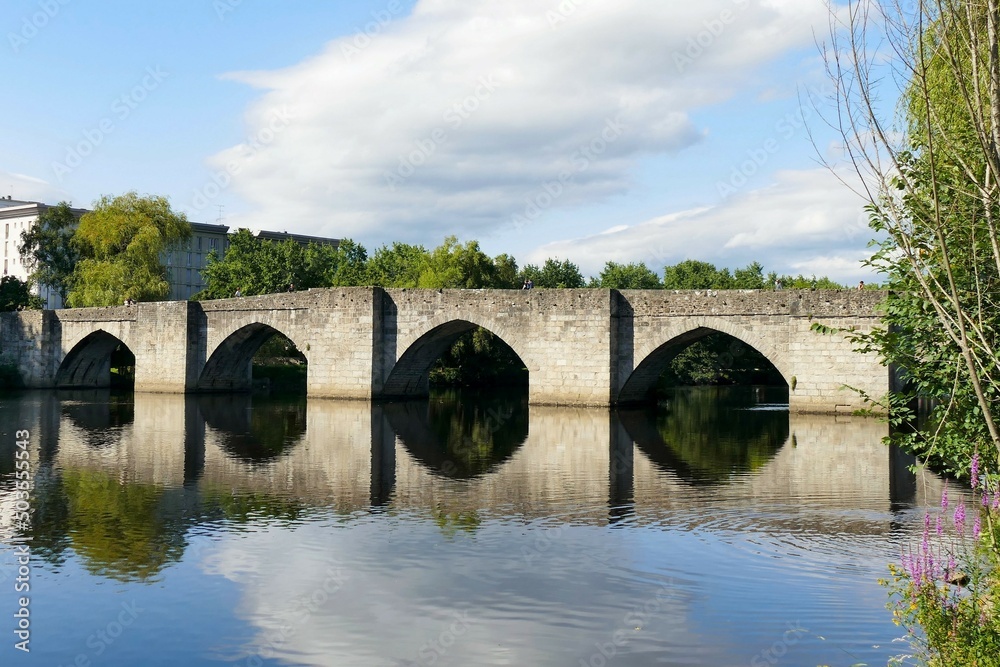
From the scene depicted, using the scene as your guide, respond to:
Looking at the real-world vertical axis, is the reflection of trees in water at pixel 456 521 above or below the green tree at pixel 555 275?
below

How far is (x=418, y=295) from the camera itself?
31891mm

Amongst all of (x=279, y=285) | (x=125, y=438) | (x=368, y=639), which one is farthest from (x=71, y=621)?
(x=279, y=285)

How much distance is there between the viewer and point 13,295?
50.8 m

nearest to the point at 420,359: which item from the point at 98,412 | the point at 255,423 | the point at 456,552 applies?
the point at 255,423

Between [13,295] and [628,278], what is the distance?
3611 cm

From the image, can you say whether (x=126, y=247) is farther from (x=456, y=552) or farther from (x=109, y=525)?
(x=456, y=552)

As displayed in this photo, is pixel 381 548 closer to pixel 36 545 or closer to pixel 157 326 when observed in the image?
pixel 36 545

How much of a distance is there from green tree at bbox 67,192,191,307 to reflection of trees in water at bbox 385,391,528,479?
628 inches

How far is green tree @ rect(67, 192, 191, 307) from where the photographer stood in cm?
4541

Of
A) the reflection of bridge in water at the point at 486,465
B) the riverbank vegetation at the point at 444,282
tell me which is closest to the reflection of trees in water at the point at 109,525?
the reflection of bridge in water at the point at 486,465

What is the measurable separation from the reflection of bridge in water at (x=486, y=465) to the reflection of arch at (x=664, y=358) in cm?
201

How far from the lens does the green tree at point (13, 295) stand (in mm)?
50156

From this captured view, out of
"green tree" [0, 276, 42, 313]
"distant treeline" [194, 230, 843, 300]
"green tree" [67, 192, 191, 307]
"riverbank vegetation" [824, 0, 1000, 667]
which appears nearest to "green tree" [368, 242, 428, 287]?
"distant treeline" [194, 230, 843, 300]

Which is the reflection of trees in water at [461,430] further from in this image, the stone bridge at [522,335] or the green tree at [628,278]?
the green tree at [628,278]
